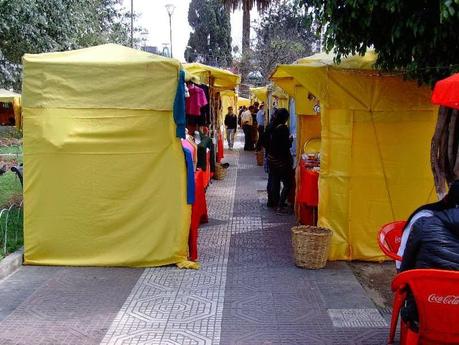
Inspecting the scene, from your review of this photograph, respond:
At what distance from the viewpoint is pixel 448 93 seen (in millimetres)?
4031

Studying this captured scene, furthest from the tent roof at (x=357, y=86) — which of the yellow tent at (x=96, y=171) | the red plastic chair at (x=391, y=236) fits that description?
the red plastic chair at (x=391, y=236)

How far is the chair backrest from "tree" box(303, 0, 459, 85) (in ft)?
7.95

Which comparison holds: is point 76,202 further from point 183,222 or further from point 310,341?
point 310,341

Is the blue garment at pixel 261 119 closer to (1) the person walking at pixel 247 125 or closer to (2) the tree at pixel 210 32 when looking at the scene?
(1) the person walking at pixel 247 125

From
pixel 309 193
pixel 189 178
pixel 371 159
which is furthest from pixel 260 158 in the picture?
pixel 189 178

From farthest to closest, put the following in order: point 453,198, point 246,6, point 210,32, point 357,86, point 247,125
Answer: point 210,32
point 246,6
point 247,125
point 357,86
point 453,198

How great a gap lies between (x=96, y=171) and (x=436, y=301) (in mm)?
4541

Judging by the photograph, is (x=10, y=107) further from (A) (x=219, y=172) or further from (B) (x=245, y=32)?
(B) (x=245, y=32)

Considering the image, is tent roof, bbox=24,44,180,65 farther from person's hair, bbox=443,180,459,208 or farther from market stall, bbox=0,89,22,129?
market stall, bbox=0,89,22,129

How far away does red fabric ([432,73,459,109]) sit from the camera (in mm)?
3969

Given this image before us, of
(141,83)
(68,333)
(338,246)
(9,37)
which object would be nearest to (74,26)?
(9,37)

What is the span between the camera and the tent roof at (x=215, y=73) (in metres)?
11.5

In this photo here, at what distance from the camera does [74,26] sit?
16516 millimetres

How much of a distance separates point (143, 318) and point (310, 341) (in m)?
1.56
